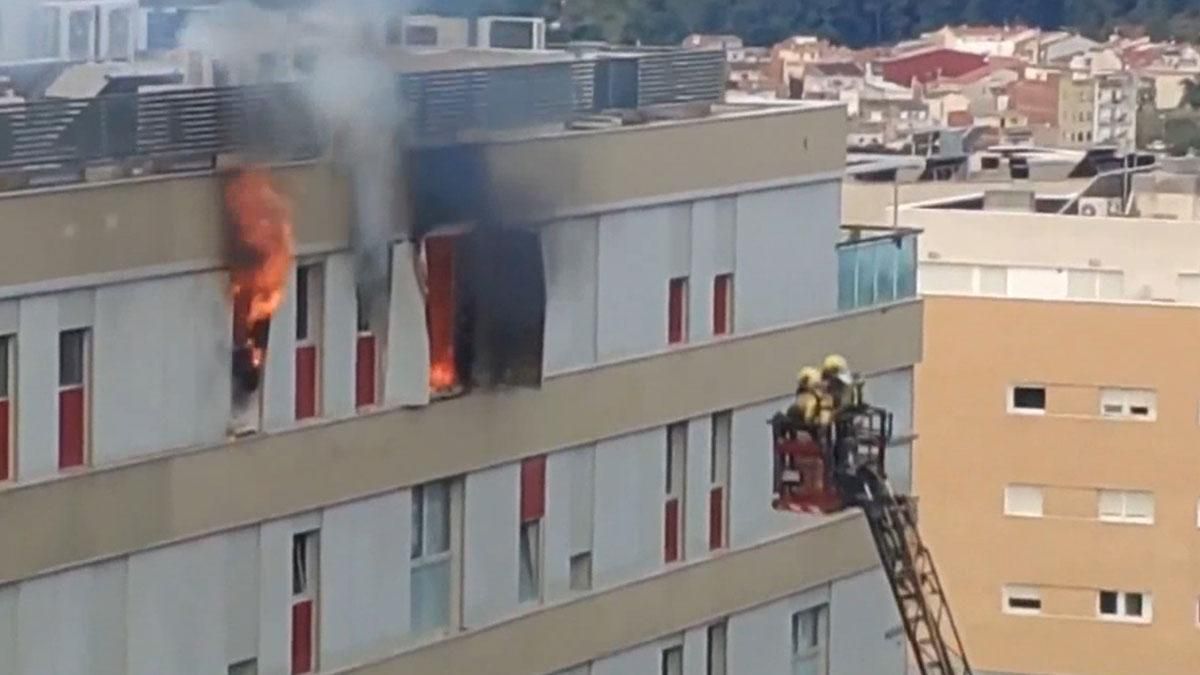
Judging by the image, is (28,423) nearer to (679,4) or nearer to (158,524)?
(158,524)

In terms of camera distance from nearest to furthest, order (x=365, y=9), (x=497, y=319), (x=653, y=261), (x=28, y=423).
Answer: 1. (x=28, y=423)
2. (x=365, y=9)
3. (x=497, y=319)
4. (x=653, y=261)

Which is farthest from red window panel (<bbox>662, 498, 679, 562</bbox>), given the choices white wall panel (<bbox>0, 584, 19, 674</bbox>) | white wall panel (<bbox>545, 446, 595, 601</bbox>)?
white wall panel (<bbox>0, 584, 19, 674</bbox>)

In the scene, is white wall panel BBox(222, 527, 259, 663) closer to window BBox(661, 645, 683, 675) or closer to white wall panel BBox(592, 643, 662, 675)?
white wall panel BBox(592, 643, 662, 675)

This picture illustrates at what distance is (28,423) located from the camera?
17281 millimetres

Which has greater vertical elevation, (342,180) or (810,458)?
(342,180)

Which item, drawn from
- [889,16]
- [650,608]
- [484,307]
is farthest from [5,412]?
[889,16]

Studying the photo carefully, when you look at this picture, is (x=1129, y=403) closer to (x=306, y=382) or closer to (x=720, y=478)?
(x=720, y=478)

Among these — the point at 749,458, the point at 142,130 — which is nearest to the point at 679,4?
the point at 749,458

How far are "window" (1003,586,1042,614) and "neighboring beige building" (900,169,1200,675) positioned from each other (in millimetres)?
21

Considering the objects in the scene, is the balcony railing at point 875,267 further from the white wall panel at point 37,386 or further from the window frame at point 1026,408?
the window frame at point 1026,408

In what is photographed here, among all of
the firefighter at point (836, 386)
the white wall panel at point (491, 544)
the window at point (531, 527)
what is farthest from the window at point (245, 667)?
the firefighter at point (836, 386)

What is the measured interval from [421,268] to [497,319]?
2.33 feet

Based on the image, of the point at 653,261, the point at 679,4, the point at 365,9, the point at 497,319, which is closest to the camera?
the point at 365,9

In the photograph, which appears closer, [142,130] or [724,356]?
[142,130]
